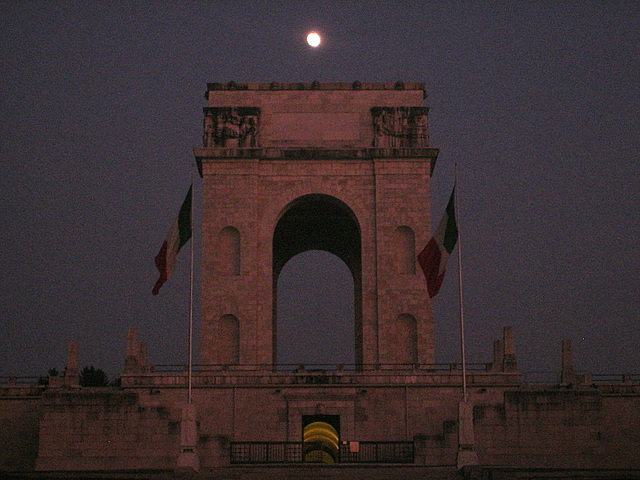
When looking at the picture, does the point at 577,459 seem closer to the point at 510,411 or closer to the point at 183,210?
the point at 510,411

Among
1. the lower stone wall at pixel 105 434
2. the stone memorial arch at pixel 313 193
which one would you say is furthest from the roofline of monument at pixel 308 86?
the lower stone wall at pixel 105 434

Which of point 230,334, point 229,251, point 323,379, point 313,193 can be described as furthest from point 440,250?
point 229,251

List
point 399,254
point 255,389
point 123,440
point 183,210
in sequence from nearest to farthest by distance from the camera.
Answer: point 183,210
point 123,440
point 255,389
point 399,254

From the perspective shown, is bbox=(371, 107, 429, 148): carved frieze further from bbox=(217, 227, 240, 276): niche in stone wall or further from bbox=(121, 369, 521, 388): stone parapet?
bbox=(121, 369, 521, 388): stone parapet

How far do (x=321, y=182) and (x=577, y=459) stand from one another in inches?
677

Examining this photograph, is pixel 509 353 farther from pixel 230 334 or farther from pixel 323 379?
pixel 230 334

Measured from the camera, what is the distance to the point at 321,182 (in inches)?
1852

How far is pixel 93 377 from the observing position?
3423 inches

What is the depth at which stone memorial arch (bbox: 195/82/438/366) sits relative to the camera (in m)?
45.2

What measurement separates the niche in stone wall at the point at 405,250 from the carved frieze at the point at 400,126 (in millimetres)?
4067

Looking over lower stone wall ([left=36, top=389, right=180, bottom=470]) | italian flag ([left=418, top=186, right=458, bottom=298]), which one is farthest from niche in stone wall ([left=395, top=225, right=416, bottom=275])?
lower stone wall ([left=36, top=389, right=180, bottom=470])

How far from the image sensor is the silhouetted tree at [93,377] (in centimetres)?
8462

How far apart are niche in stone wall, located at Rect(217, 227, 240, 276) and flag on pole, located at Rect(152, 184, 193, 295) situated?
12.0 m

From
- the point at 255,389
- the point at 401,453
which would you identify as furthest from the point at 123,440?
the point at 401,453
